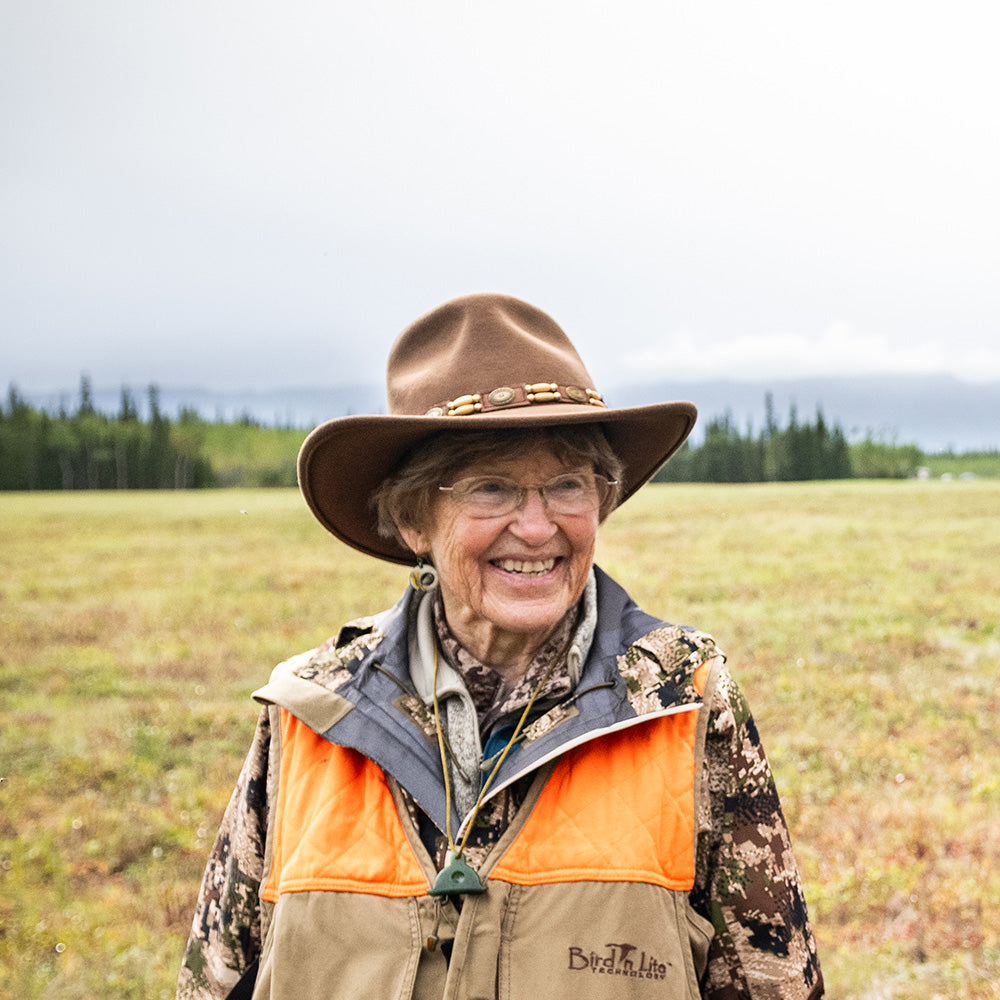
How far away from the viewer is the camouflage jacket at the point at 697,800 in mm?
1698

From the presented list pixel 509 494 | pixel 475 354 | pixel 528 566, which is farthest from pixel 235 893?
pixel 475 354

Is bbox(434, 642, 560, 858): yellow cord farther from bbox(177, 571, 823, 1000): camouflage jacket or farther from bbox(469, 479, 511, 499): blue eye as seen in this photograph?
bbox(469, 479, 511, 499): blue eye

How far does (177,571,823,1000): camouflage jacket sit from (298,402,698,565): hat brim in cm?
50

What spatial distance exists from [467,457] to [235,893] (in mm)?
1142

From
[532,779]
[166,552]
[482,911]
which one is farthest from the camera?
[166,552]

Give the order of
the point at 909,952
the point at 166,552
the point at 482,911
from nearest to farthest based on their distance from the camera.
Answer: the point at 482,911 < the point at 909,952 < the point at 166,552

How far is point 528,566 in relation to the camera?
1924mm

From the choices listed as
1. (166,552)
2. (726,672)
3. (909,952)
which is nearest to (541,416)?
(726,672)

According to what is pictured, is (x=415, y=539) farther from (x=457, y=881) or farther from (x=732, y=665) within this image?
(x=732, y=665)

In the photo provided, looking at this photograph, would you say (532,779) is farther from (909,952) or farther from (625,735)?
(909,952)

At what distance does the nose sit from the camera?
1.85 meters

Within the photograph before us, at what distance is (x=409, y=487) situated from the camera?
201 centimetres

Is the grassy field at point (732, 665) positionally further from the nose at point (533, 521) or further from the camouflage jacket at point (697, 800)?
the nose at point (533, 521)

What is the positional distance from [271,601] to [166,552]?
14.4 feet
